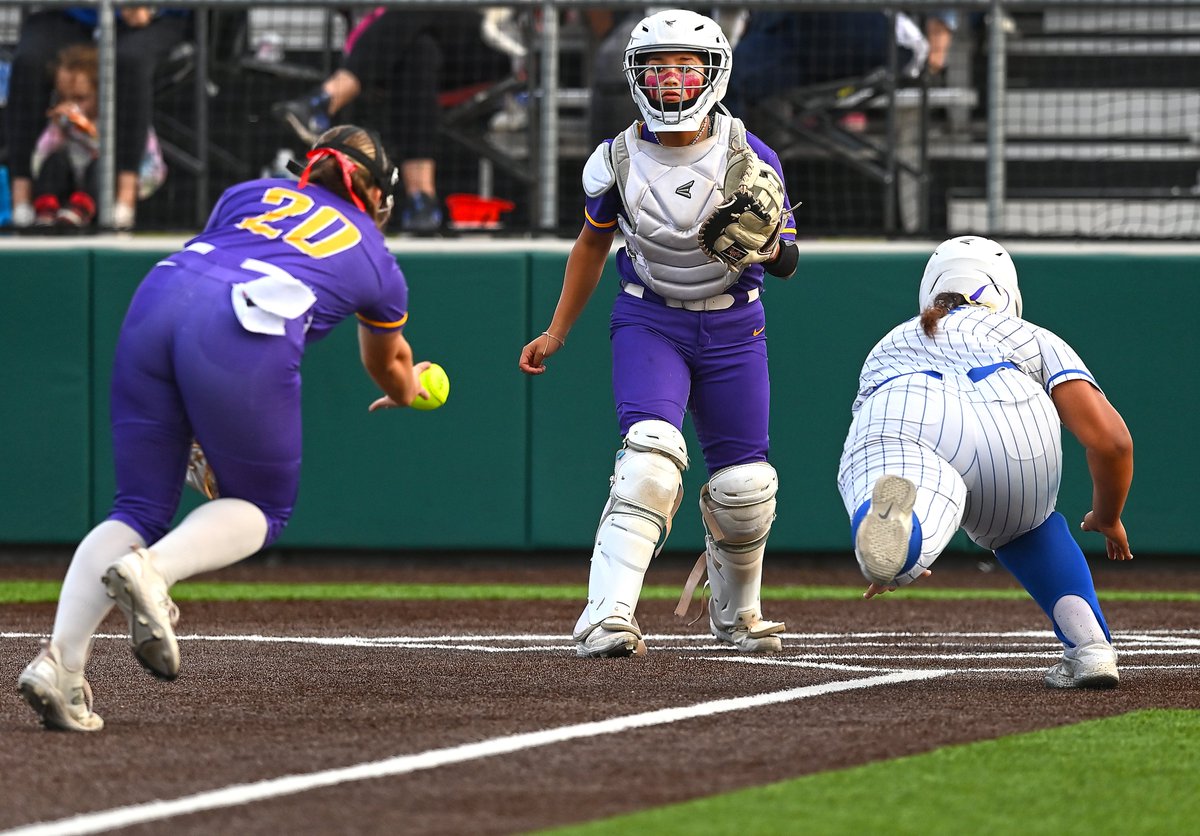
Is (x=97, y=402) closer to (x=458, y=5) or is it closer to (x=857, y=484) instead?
(x=458, y=5)

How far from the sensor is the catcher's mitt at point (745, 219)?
19.3 ft

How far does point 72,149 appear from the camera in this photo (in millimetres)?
11273

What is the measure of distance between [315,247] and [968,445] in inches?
76.7

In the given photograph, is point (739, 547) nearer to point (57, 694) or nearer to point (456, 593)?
point (57, 694)

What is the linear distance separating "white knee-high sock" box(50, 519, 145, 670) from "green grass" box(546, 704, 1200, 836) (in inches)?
55.3

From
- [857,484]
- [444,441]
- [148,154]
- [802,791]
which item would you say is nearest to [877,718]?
[857,484]

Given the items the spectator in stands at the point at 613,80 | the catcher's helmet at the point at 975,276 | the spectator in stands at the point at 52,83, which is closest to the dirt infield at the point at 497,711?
the catcher's helmet at the point at 975,276

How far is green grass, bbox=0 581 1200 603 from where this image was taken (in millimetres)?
9180

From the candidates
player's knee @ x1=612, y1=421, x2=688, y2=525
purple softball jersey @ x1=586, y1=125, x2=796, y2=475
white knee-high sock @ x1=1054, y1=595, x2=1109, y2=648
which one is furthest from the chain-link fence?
white knee-high sock @ x1=1054, y1=595, x2=1109, y2=648

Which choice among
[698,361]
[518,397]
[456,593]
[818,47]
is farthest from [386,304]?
[818,47]

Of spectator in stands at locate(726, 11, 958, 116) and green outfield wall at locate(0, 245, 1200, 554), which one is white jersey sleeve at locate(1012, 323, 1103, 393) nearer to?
green outfield wall at locate(0, 245, 1200, 554)

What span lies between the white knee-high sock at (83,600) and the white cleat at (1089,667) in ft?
9.25

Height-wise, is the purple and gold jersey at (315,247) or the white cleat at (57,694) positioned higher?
the purple and gold jersey at (315,247)

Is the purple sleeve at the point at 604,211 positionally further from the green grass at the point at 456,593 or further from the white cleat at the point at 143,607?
the green grass at the point at 456,593
